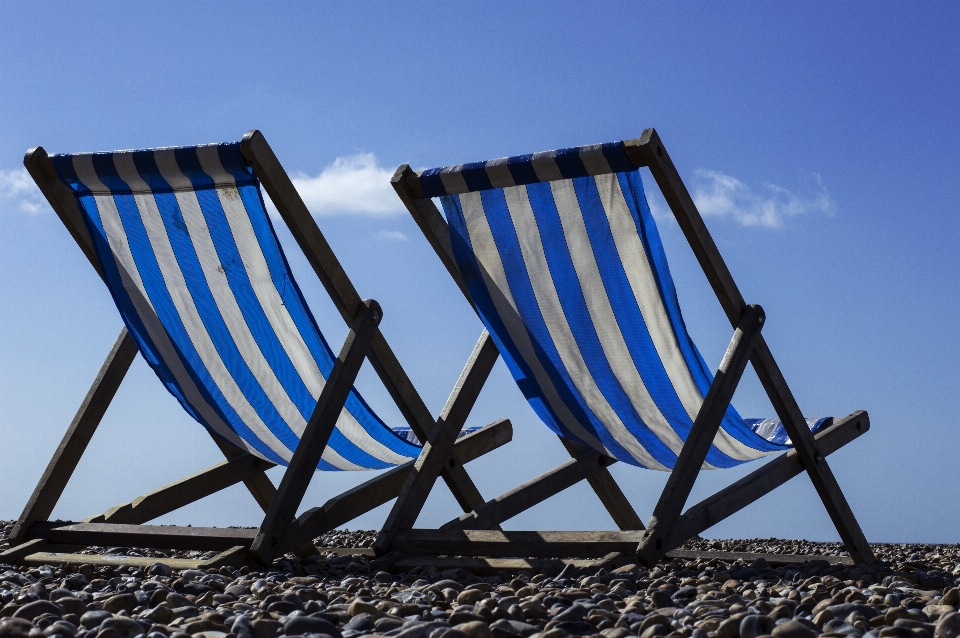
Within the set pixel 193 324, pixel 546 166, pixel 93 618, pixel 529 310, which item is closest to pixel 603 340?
pixel 529 310

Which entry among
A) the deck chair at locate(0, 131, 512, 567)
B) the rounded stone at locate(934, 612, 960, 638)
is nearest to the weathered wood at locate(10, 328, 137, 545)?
the deck chair at locate(0, 131, 512, 567)

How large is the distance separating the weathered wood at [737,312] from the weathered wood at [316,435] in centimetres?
141

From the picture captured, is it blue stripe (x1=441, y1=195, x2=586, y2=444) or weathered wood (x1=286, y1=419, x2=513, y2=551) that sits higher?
blue stripe (x1=441, y1=195, x2=586, y2=444)

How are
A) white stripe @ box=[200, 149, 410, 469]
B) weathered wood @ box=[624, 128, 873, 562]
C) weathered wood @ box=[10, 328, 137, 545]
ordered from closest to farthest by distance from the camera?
weathered wood @ box=[624, 128, 873, 562]
white stripe @ box=[200, 149, 410, 469]
weathered wood @ box=[10, 328, 137, 545]

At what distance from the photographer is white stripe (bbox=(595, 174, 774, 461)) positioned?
3955mm

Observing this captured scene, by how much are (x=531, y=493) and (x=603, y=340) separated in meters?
0.97

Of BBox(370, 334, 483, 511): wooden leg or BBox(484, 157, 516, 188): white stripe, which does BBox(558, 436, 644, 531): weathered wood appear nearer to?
BBox(370, 334, 483, 511): wooden leg

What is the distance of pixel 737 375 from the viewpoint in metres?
4.12

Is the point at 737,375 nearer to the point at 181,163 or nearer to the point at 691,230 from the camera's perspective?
the point at 691,230

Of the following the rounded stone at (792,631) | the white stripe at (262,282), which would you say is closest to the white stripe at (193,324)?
the white stripe at (262,282)

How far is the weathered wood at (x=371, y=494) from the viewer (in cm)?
448

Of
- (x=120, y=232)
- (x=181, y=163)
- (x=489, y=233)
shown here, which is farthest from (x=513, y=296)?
(x=120, y=232)

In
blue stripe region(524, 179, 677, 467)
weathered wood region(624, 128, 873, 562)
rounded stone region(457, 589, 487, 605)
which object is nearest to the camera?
rounded stone region(457, 589, 487, 605)

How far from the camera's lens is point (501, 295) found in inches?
175
